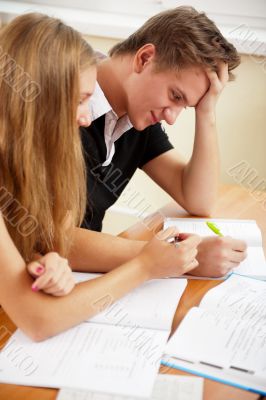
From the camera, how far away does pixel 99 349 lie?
2.99 feet

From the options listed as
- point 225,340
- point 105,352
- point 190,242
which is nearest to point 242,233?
point 190,242

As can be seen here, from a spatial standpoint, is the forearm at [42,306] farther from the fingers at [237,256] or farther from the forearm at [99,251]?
the fingers at [237,256]

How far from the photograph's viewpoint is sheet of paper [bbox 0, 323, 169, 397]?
0.83 metres

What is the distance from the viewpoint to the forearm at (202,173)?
1598mm

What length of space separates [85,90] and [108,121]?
0.46 metres

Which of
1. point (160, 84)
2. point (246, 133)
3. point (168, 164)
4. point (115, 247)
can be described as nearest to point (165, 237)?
point (115, 247)

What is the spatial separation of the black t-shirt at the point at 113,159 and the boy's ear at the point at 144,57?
0.16 metres

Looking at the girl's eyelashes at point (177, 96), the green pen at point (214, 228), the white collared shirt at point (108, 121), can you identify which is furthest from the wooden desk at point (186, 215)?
the girl's eyelashes at point (177, 96)

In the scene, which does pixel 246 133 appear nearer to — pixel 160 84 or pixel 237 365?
pixel 160 84

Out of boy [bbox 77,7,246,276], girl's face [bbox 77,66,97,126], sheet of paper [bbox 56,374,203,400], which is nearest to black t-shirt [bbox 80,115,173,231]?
boy [bbox 77,7,246,276]

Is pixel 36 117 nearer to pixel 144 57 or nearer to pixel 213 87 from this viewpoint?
pixel 144 57

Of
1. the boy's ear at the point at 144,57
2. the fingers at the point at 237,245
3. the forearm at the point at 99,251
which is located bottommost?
the fingers at the point at 237,245

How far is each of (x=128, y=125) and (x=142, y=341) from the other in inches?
30.0

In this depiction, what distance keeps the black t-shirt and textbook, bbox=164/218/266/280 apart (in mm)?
208
